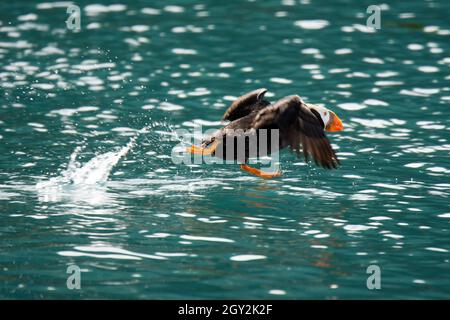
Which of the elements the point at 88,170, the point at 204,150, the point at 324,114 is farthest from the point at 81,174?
the point at 324,114

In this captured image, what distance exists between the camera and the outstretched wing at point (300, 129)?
9602 mm

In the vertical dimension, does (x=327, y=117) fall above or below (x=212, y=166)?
above

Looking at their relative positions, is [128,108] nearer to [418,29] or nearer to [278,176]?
[278,176]

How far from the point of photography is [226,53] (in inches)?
671

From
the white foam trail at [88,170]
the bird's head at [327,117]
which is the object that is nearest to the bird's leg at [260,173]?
the bird's head at [327,117]

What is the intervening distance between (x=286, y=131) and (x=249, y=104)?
112 centimetres

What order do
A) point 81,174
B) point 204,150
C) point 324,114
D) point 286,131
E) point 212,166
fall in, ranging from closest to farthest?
point 286,131
point 204,150
point 324,114
point 81,174
point 212,166

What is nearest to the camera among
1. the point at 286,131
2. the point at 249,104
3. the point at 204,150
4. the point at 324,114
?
the point at 286,131

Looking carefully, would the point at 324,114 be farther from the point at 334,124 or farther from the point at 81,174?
the point at 81,174

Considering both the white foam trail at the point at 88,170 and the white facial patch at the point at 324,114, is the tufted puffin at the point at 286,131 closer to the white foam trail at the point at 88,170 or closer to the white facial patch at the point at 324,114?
the white facial patch at the point at 324,114

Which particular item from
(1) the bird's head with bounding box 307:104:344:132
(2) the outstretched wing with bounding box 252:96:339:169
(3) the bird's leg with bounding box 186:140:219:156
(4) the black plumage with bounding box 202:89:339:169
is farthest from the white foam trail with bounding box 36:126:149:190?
(1) the bird's head with bounding box 307:104:344:132

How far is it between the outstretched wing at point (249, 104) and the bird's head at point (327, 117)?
627mm

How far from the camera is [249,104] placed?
35.0 feet

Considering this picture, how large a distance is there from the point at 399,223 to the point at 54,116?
6220mm
